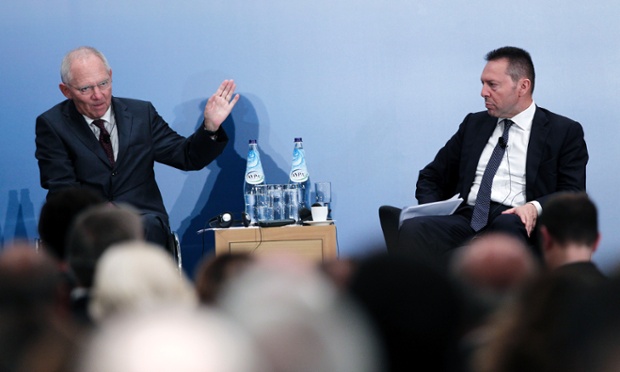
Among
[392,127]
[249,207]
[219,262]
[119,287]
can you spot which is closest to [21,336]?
[119,287]

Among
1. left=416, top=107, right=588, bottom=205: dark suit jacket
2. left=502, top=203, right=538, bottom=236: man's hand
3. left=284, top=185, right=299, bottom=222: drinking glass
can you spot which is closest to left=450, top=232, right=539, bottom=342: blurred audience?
left=502, top=203, right=538, bottom=236: man's hand

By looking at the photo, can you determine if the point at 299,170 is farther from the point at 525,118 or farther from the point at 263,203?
the point at 525,118

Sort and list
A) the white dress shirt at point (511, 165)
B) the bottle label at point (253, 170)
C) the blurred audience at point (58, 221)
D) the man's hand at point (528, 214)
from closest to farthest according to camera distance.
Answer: the blurred audience at point (58, 221)
the man's hand at point (528, 214)
the white dress shirt at point (511, 165)
the bottle label at point (253, 170)

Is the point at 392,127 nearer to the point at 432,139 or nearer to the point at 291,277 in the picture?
the point at 432,139

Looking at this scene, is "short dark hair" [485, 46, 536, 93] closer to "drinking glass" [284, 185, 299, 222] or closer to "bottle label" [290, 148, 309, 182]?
"bottle label" [290, 148, 309, 182]

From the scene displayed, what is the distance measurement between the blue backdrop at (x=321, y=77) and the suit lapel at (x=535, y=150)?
2.62 feet

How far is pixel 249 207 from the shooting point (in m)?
4.98

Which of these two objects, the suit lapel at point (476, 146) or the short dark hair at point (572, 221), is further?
the suit lapel at point (476, 146)

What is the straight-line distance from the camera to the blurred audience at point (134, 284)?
1.28 metres

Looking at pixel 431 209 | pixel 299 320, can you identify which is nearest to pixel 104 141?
pixel 431 209

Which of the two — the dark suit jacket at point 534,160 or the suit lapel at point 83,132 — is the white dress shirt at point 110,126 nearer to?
the suit lapel at point 83,132

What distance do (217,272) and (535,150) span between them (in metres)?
3.22

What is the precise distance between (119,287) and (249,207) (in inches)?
145

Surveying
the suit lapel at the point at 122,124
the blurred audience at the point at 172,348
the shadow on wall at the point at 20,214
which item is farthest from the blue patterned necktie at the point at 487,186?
the blurred audience at the point at 172,348
